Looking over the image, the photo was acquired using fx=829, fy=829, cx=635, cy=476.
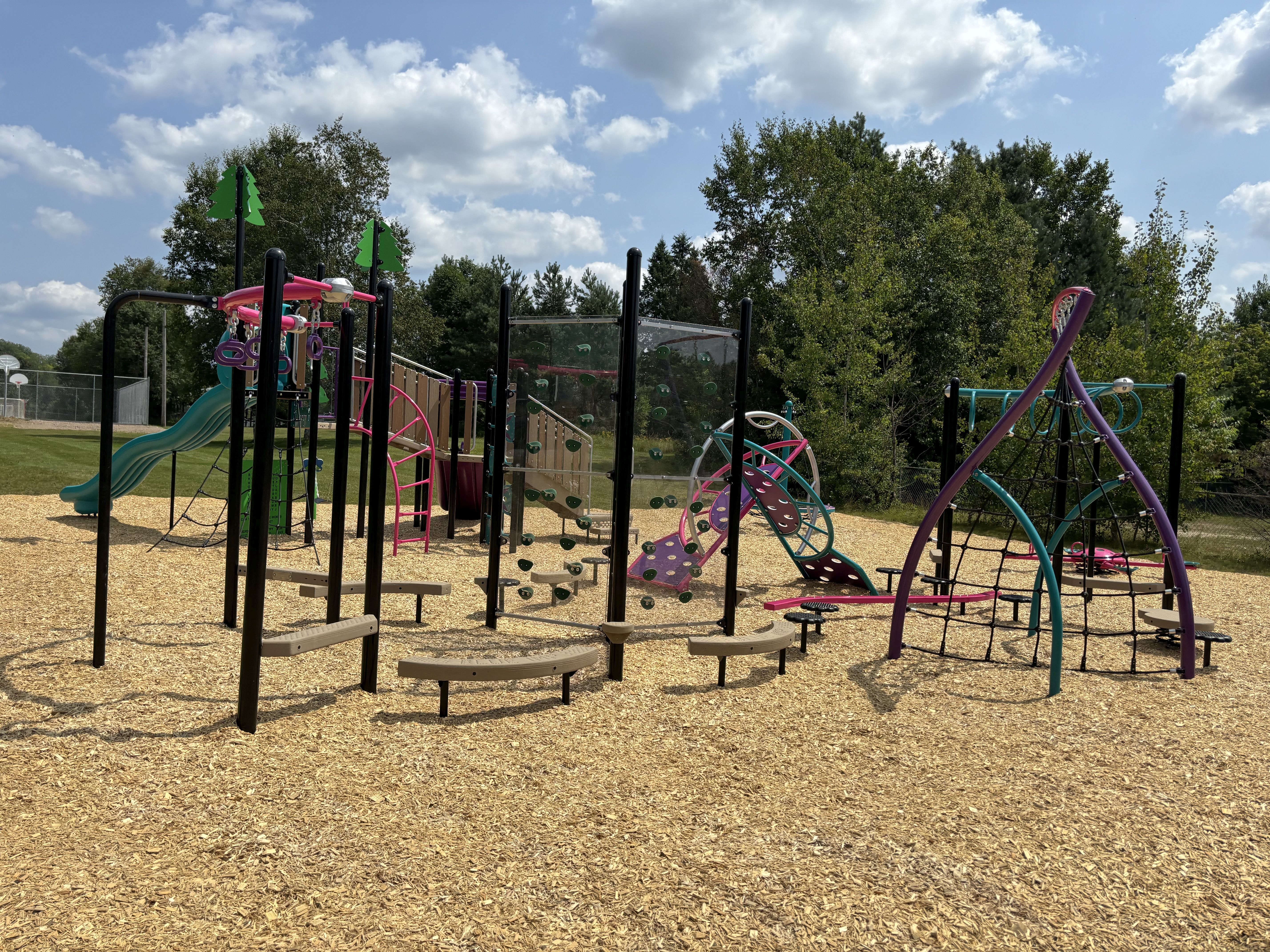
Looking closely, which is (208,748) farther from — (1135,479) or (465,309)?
(465,309)

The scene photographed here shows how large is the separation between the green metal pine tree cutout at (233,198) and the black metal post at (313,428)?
2.83 ft

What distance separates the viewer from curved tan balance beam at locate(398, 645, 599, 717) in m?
4.75

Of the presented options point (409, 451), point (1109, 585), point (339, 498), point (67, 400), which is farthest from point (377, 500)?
point (67, 400)

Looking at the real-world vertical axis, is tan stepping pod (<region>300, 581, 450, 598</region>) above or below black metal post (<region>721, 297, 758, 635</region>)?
below

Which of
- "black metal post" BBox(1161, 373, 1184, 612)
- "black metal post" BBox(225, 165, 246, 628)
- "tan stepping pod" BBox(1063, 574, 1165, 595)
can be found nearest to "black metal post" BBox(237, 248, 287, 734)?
"black metal post" BBox(225, 165, 246, 628)

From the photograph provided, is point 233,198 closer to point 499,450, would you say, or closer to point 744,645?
point 499,450

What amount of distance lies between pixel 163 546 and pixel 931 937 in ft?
32.3

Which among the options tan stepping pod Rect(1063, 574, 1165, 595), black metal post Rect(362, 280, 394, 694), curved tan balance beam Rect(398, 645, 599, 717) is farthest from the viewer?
tan stepping pod Rect(1063, 574, 1165, 595)

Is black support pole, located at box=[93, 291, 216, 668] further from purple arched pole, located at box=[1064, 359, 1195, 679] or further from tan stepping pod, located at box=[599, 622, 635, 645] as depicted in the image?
purple arched pole, located at box=[1064, 359, 1195, 679]

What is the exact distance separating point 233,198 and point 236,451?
3566mm

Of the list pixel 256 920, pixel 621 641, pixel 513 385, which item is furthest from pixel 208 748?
pixel 513 385

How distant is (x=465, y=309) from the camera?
48938 mm

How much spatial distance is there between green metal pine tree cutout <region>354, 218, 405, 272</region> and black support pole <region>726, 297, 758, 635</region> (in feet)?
21.4

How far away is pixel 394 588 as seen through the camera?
6.84 metres
